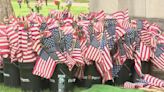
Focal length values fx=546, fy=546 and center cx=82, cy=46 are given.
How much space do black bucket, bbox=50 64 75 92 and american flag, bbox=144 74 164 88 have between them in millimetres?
1327

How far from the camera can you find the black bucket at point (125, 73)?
9.70 metres

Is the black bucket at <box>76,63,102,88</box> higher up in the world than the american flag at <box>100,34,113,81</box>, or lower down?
lower down

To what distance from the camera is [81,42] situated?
30.2 feet

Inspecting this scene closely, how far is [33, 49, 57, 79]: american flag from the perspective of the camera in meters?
8.90

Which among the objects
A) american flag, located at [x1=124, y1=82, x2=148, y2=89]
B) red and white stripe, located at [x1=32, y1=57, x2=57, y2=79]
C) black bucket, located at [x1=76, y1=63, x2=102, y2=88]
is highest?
red and white stripe, located at [x1=32, y1=57, x2=57, y2=79]

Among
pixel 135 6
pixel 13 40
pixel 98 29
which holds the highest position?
pixel 135 6

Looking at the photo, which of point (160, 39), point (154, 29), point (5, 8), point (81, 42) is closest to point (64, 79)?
point (81, 42)

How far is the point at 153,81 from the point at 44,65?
1912 millimetres

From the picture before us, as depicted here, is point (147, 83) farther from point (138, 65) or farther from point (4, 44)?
point (4, 44)

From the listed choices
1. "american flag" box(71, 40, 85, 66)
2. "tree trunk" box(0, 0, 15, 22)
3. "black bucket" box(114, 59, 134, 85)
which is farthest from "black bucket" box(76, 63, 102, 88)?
"tree trunk" box(0, 0, 15, 22)

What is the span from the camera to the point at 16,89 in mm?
9477

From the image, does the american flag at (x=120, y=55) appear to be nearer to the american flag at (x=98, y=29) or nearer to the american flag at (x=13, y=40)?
the american flag at (x=98, y=29)

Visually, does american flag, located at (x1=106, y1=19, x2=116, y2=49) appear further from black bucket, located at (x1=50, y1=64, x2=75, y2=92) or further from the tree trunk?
the tree trunk

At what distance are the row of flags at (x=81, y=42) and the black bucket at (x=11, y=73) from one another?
151 millimetres
